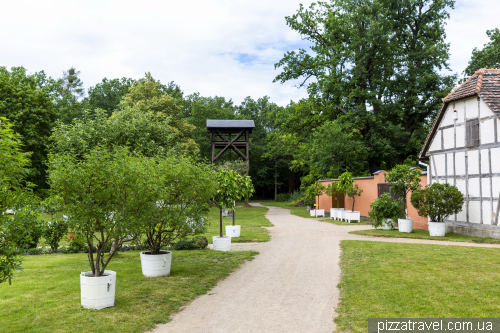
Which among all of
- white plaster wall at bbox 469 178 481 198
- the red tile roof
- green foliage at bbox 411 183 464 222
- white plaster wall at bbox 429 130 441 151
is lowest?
green foliage at bbox 411 183 464 222

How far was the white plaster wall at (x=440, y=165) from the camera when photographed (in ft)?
52.6

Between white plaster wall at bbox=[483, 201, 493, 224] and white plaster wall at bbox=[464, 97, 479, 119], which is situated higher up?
white plaster wall at bbox=[464, 97, 479, 119]

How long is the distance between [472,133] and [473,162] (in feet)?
3.85

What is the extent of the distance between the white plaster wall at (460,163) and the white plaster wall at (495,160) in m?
1.47

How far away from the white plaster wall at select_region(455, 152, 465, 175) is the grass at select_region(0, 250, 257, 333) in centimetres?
1016

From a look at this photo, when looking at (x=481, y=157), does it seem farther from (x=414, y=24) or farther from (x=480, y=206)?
(x=414, y=24)

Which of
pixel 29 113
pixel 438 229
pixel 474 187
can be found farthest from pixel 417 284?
pixel 29 113

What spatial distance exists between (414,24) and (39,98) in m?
29.2

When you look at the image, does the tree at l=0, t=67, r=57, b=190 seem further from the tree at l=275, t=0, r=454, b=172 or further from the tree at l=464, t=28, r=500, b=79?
the tree at l=464, t=28, r=500, b=79

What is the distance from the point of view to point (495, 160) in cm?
1328

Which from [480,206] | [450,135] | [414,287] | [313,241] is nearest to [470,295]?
[414,287]

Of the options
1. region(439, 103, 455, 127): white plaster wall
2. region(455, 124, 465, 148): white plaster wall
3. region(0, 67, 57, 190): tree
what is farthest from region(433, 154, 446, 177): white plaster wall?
region(0, 67, 57, 190): tree

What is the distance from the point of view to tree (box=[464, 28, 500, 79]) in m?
24.0

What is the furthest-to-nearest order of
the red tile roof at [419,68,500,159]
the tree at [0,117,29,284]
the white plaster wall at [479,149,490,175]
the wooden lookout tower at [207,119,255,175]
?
the wooden lookout tower at [207,119,255,175]
the white plaster wall at [479,149,490,175]
the red tile roof at [419,68,500,159]
the tree at [0,117,29,284]
